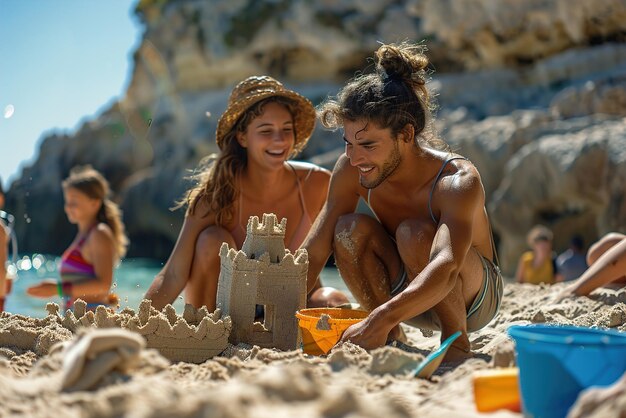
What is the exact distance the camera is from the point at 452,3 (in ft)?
67.6

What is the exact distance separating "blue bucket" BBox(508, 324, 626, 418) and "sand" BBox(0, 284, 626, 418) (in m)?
0.13

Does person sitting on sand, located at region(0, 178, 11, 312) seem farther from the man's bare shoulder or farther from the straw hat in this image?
the man's bare shoulder

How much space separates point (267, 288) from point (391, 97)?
1114 mm

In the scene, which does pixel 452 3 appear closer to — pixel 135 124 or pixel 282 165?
pixel 135 124

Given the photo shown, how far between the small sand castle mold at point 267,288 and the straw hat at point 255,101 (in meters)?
1.18

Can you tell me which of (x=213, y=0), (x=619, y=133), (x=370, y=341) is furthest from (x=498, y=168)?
(x=213, y=0)

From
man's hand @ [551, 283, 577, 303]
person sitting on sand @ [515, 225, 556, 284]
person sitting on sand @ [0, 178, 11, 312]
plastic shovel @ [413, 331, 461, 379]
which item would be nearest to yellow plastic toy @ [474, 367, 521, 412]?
plastic shovel @ [413, 331, 461, 379]

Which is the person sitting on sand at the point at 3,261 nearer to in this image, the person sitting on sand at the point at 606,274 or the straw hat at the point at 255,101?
the straw hat at the point at 255,101

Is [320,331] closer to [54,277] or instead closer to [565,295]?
[565,295]

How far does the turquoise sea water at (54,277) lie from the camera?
1266 cm

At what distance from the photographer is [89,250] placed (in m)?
5.86

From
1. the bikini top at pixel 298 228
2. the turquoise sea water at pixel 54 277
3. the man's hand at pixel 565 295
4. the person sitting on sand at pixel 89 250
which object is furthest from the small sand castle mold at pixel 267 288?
the turquoise sea water at pixel 54 277

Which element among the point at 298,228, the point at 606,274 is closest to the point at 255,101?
the point at 298,228

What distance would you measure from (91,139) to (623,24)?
61.2ft
